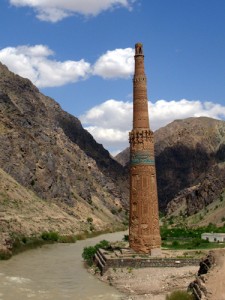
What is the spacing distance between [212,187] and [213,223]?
31239 millimetres

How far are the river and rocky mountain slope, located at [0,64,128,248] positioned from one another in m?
16.8

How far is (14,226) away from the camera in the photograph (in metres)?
53.3

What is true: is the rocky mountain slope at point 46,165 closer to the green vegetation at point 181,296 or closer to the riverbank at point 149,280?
the riverbank at point 149,280

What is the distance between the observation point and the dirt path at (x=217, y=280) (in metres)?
19.5

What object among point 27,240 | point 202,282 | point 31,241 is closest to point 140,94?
point 202,282

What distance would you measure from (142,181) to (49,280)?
8.26 m

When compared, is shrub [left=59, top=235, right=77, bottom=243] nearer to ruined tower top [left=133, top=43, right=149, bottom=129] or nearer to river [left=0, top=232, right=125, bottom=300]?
river [left=0, top=232, right=125, bottom=300]

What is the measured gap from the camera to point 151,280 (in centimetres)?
2853

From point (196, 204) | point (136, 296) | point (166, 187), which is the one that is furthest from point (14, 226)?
point (166, 187)

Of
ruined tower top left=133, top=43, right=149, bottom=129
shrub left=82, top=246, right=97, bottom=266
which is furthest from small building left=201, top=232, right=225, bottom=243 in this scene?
ruined tower top left=133, top=43, right=149, bottom=129

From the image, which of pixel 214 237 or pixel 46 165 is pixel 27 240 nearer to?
pixel 214 237

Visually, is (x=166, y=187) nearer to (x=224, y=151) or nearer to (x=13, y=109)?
(x=224, y=151)

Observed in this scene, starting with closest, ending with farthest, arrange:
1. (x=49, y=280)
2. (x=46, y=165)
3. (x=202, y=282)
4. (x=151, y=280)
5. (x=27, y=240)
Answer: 1. (x=202, y=282)
2. (x=151, y=280)
3. (x=49, y=280)
4. (x=27, y=240)
5. (x=46, y=165)

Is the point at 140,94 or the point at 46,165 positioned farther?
the point at 46,165
